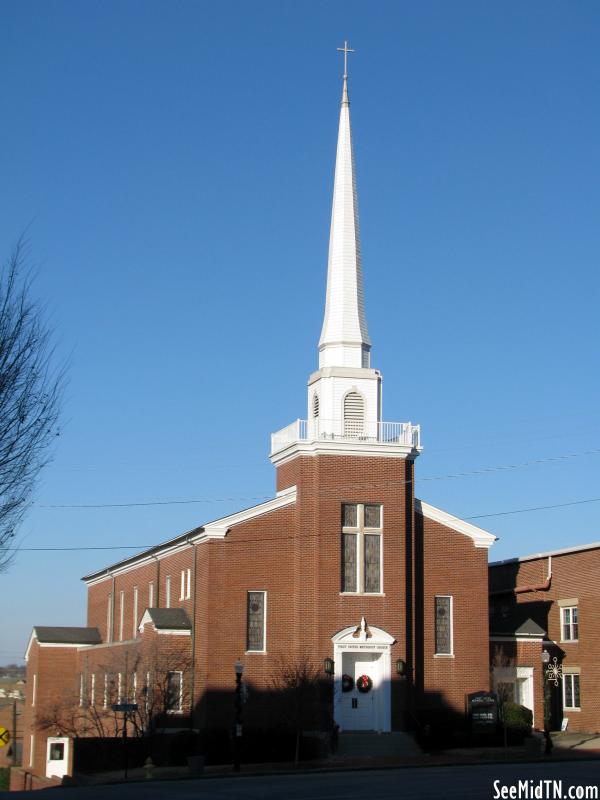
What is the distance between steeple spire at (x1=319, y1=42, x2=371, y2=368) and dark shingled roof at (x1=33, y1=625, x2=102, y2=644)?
24.5 metres

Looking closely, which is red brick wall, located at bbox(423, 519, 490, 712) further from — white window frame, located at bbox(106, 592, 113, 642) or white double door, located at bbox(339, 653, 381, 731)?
white window frame, located at bbox(106, 592, 113, 642)

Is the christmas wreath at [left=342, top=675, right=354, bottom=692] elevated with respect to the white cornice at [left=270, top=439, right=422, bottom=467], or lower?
lower

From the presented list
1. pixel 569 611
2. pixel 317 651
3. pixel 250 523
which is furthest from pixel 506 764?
pixel 569 611

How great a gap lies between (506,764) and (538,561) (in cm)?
2264

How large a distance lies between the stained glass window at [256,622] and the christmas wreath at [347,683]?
3.43 metres

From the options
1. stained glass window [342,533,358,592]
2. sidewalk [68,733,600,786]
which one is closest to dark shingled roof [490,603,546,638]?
sidewalk [68,733,600,786]

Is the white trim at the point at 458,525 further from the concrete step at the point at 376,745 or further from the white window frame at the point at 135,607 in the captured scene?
the white window frame at the point at 135,607

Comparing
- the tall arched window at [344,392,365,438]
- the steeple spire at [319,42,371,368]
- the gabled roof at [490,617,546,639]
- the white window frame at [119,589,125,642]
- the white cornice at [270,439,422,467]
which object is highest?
the steeple spire at [319,42,371,368]

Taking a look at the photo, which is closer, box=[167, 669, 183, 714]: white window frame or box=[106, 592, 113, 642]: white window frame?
box=[167, 669, 183, 714]: white window frame

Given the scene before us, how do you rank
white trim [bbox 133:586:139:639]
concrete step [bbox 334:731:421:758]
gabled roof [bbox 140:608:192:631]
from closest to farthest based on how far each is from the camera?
concrete step [bbox 334:731:421:758] → gabled roof [bbox 140:608:192:631] → white trim [bbox 133:586:139:639]

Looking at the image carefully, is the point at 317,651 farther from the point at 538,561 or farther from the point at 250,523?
the point at 538,561

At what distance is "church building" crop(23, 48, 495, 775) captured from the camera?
49.4 metres

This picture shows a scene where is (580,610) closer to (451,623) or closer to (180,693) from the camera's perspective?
(451,623)

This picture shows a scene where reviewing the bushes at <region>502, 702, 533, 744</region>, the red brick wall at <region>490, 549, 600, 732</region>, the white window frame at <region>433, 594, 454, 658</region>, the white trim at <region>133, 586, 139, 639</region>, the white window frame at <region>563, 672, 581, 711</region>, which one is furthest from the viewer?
the white trim at <region>133, 586, 139, 639</region>
